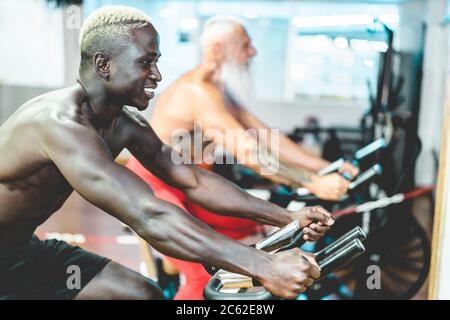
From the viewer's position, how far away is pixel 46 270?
1775 millimetres

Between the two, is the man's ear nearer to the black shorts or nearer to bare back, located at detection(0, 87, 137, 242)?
bare back, located at detection(0, 87, 137, 242)

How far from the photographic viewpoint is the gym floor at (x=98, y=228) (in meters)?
2.93

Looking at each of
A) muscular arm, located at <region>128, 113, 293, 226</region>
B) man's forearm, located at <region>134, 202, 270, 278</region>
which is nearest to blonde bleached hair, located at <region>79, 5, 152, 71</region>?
muscular arm, located at <region>128, 113, 293, 226</region>

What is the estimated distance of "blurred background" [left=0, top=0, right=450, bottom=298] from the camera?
2.16m

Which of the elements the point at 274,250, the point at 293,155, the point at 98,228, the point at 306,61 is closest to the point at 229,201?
the point at 274,250

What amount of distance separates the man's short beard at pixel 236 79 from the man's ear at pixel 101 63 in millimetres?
929

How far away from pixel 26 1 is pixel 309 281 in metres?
1.67

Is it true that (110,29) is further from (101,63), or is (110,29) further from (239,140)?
(239,140)

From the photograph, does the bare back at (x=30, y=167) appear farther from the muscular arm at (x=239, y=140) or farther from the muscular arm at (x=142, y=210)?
the muscular arm at (x=239, y=140)

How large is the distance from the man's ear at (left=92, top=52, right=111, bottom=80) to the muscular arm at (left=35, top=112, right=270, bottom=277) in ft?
0.69

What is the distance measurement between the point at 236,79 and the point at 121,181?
124 centimetres

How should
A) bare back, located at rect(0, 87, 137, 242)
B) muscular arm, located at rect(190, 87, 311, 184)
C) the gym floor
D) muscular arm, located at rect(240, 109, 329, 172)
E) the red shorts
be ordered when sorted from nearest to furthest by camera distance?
1. bare back, located at rect(0, 87, 137, 242)
2. the red shorts
3. muscular arm, located at rect(190, 87, 311, 184)
4. muscular arm, located at rect(240, 109, 329, 172)
5. the gym floor
